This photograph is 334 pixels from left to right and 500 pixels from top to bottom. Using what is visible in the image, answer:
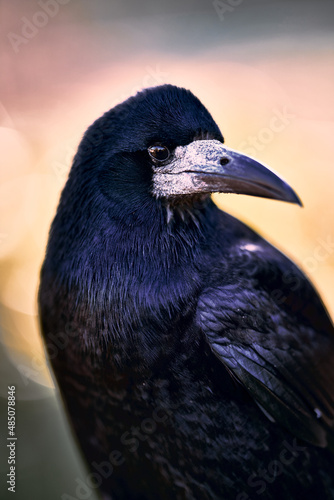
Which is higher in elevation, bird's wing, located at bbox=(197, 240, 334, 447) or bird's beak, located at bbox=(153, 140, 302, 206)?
bird's beak, located at bbox=(153, 140, 302, 206)

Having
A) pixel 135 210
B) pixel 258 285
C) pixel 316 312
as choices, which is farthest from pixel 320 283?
pixel 135 210

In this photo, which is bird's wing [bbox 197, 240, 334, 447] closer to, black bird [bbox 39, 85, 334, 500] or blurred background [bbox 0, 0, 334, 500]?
black bird [bbox 39, 85, 334, 500]

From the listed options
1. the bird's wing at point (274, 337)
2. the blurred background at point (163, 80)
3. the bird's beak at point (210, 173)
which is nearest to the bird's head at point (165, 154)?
the bird's beak at point (210, 173)

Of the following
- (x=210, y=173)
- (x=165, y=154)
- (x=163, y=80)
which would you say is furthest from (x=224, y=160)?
(x=163, y=80)

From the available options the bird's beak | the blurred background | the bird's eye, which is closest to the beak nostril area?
the bird's beak

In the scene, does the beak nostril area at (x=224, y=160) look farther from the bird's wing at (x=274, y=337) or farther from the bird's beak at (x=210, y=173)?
the bird's wing at (x=274, y=337)

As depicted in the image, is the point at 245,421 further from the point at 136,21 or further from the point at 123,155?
Result: the point at 136,21
